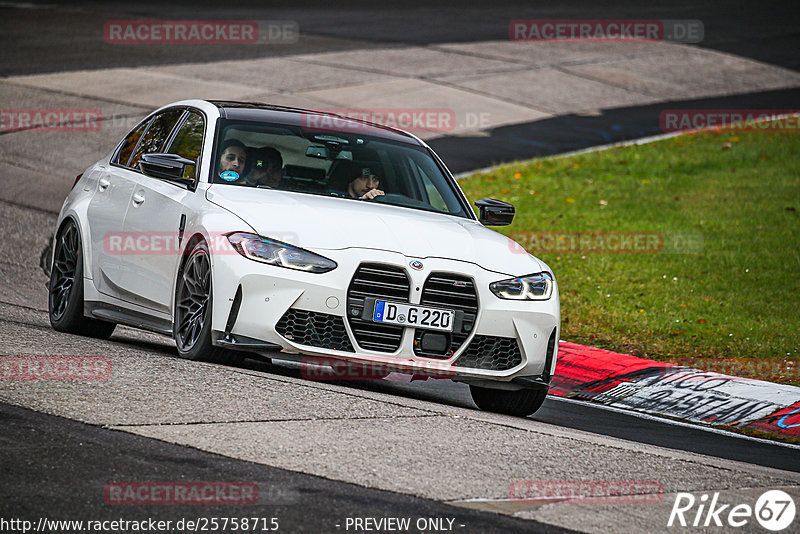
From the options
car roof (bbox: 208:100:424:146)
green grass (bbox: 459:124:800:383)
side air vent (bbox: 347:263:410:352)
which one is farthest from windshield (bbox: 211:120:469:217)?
green grass (bbox: 459:124:800:383)

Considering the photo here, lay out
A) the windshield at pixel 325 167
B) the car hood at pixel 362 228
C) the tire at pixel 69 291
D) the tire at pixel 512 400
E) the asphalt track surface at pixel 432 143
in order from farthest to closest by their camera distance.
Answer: the tire at pixel 69 291, the windshield at pixel 325 167, the tire at pixel 512 400, the car hood at pixel 362 228, the asphalt track surface at pixel 432 143

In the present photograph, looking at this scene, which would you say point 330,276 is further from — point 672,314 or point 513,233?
point 513,233

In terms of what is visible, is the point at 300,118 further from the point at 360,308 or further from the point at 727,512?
the point at 727,512

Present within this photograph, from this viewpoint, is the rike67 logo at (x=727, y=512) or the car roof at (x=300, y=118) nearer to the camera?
the rike67 logo at (x=727, y=512)

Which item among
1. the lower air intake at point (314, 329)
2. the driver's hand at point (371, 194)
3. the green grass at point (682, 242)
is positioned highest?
the driver's hand at point (371, 194)

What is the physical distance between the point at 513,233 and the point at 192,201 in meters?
7.56

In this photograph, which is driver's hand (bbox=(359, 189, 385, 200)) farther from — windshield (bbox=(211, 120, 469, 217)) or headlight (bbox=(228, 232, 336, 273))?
headlight (bbox=(228, 232, 336, 273))

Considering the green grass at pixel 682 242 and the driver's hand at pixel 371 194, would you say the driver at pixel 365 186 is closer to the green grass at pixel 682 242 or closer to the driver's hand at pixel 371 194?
the driver's hand at pixel 371 194

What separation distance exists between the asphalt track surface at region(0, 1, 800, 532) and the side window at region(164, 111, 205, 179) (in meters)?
1.28

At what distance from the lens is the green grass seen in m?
10.9

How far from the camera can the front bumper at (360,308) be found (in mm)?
7203

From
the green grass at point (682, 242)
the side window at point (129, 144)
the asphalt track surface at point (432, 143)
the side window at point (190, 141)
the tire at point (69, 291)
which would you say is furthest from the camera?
the green grass at point (682, 242)

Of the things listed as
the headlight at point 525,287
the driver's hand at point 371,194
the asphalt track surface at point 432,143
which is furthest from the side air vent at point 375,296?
the driver's hand at point 371,194

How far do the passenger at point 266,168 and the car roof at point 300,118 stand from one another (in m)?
0.35
